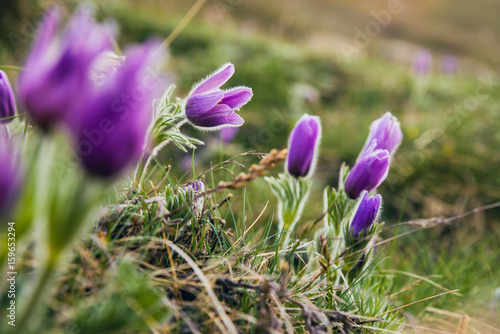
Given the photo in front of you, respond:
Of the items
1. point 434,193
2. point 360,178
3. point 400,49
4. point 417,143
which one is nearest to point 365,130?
point 417,143

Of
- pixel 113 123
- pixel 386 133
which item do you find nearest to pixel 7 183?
pixel 113 123

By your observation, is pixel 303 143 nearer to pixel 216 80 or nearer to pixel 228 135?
pixel 216 80

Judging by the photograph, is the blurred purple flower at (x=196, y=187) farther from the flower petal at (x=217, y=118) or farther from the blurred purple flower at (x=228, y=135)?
the blurred purple flower at (x=228, y=135)

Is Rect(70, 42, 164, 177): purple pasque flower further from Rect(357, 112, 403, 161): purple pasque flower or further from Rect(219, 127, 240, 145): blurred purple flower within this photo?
Rect(219, 127, 240, 145): blurred purple flower

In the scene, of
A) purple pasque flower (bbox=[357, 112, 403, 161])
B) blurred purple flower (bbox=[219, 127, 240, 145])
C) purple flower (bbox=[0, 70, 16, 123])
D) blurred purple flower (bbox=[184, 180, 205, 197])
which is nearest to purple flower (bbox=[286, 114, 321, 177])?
purple pasque flower (bbox=[357, 112, 403, 161])

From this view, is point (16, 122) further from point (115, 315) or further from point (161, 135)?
point (115, 315)

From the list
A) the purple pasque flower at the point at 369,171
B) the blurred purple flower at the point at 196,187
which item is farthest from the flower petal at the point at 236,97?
the purple pasque flower at the point at 369,171
